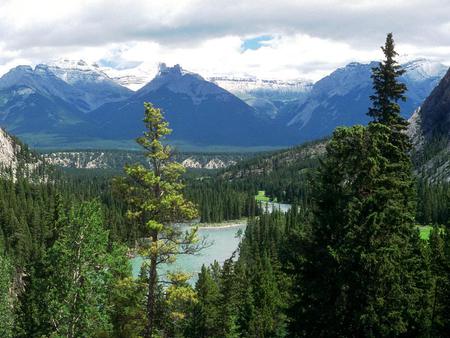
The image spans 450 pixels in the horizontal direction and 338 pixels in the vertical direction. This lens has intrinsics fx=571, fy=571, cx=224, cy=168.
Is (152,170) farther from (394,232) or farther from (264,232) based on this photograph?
(264,232)

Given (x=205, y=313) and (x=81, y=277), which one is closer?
(x=81, y=277)

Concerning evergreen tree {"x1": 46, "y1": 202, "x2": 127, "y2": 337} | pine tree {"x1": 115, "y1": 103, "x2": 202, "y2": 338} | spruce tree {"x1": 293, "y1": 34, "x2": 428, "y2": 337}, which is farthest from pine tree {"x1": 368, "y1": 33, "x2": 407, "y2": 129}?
evergreen tree {"x1": 46, "y1": 202, "x2": 127, "y2": 337}

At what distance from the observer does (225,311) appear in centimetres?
7306

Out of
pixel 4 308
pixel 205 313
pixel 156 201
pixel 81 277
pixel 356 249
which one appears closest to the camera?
pixel 356 249

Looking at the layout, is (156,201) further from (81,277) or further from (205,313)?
(205,313)

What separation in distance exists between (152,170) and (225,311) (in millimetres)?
47367

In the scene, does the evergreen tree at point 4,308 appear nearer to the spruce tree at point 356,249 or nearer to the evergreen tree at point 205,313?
the evergreen tree at point 205,313

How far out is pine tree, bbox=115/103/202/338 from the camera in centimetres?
2864

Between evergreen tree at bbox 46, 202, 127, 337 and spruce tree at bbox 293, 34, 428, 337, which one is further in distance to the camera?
evergreen tree at bbox 46, 202, 127, 337

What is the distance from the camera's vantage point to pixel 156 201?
28953 mm

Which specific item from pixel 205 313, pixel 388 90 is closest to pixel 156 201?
pixel 388 90

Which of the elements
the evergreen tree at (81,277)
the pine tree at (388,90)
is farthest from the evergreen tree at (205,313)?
the pine tree at (388,90)

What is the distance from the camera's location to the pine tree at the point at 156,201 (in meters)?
28.6

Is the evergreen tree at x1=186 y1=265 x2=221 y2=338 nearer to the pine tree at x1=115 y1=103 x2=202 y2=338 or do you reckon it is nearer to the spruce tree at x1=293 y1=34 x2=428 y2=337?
the pine tree at x1=115 y1=103 x2=202 y2=338
